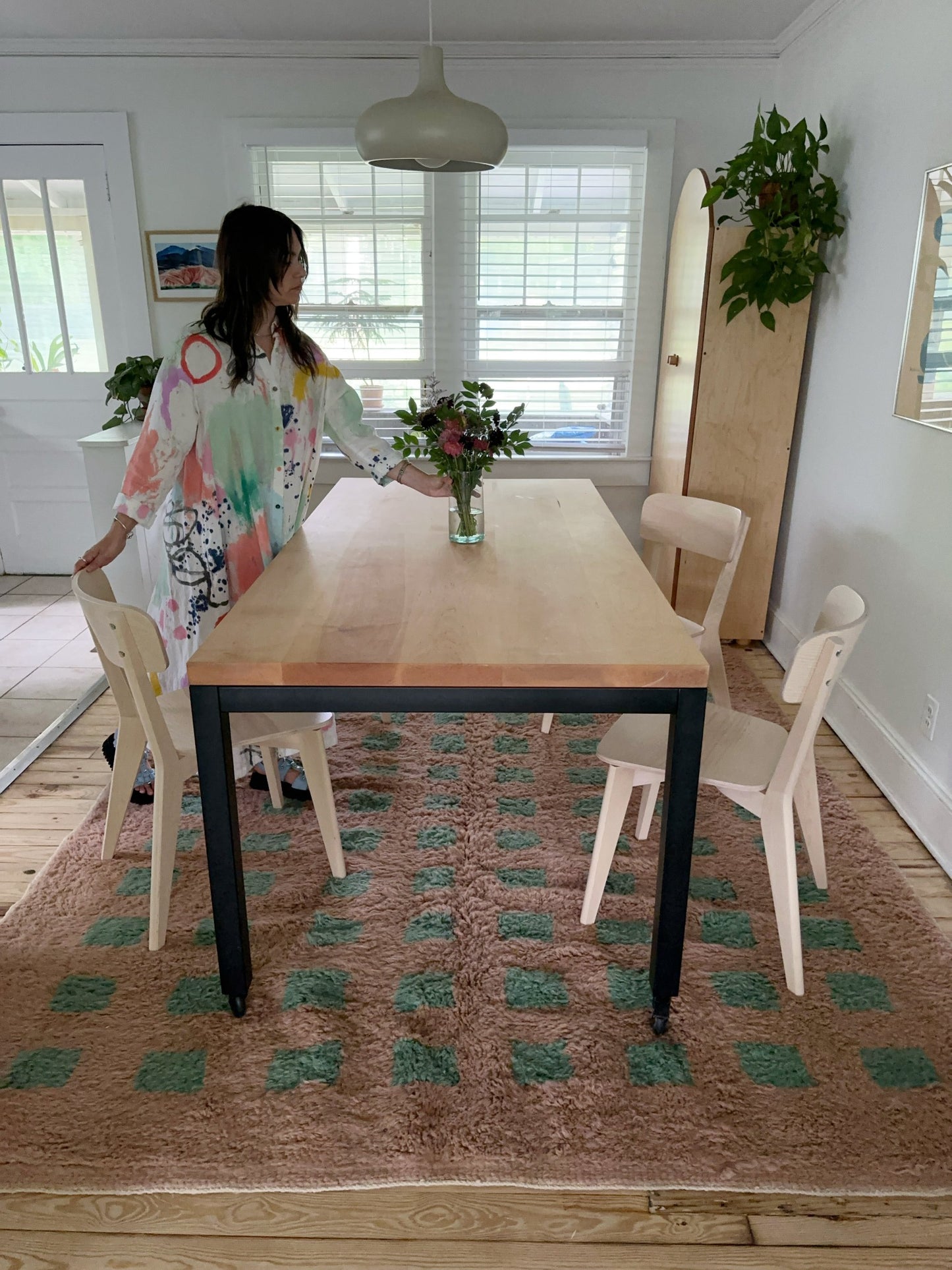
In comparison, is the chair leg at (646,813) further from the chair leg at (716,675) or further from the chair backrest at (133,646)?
the chair backrest at (133,646)

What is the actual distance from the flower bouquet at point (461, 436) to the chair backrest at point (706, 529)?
0.64 metres

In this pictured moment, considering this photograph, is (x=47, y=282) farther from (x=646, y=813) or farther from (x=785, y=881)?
(x=785, y=881)

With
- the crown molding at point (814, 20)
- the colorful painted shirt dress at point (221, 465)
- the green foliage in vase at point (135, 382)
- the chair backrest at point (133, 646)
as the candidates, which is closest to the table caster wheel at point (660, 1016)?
the chair backrest at point (133, 646)

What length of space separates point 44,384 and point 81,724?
2.12 m

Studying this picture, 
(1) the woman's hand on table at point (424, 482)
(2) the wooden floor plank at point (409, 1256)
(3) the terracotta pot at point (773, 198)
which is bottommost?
(2) the wooden floor plank at point (409, 1256)

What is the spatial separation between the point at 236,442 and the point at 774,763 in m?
1.42

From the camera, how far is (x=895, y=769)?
2656 millimetres

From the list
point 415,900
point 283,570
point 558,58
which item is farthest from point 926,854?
point 558,58

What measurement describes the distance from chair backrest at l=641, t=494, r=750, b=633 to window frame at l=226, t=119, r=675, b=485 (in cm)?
168

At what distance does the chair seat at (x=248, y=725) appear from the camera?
198cm

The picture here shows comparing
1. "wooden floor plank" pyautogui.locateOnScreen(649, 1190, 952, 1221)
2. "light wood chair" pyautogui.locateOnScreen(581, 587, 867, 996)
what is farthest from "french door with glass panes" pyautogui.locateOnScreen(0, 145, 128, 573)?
"wooden floor plank" pyautogui.locateOnScreen(649, 1190, 952, 1221)

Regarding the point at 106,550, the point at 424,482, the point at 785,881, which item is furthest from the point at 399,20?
the point at 785,881

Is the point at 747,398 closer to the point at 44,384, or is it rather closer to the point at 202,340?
the point at 202,340

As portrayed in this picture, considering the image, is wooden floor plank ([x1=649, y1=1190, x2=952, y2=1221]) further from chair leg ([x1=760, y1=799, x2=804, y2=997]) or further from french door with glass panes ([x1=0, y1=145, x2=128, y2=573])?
french door with glass panes ([x1=0, y1=145, x2=128, y2=573])
